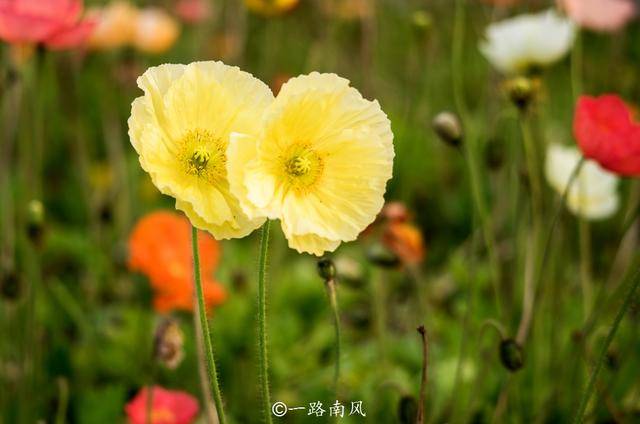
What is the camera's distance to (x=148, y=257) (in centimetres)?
136

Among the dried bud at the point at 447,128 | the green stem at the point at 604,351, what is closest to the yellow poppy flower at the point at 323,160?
the green stem at the point at 604,351

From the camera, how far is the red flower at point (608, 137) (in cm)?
97

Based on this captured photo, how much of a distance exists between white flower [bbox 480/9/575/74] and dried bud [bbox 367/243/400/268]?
557 mm

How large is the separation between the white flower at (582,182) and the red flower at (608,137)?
17.8 inches

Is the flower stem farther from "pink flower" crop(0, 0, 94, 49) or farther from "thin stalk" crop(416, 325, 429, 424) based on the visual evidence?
"pink flower" crop(0, 0, 94, 49)

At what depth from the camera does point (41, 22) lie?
3.80 ft

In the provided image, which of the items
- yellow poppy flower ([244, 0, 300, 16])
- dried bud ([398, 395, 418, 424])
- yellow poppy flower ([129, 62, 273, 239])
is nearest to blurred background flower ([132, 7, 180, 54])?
yellow poppy flower ([244, 0, 300, 16])

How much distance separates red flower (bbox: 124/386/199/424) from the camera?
98 centimetres

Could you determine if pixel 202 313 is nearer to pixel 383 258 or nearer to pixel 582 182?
pixel 383 258

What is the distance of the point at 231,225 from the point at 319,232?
66mm

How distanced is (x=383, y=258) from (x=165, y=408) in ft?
1.16

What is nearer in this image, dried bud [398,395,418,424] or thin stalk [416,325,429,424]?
thin stalk [416,325,429,424]

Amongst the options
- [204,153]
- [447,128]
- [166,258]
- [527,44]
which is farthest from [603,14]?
[204,153]

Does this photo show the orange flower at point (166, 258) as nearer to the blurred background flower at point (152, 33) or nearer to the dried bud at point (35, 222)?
the dried bud at point (35, 222)
